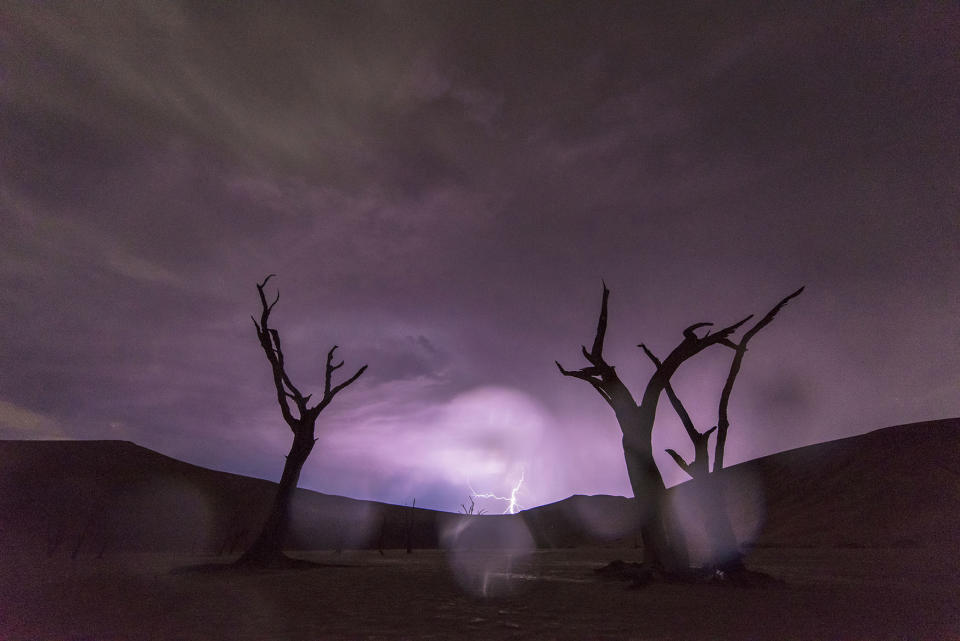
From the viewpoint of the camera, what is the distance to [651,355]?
49.0ft

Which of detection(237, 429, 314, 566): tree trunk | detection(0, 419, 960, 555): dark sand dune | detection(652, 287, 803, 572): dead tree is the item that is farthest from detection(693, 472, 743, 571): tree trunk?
detection(0, 419, 960, 555): dark sand dune

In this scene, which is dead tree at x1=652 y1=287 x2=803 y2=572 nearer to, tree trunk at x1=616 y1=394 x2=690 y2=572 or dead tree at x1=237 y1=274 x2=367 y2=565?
tree trunk at x1=616 y1=394 x2=690 y2=572

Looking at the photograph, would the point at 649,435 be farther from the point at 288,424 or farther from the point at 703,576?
the point at 288,424

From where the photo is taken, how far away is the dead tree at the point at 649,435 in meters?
13.2

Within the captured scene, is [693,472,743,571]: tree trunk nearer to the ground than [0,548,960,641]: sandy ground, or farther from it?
farther from it

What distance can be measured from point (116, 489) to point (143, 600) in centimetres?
5088

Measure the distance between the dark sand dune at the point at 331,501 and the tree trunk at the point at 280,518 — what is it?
47.9 feet

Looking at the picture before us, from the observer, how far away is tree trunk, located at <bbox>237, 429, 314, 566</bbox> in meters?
17.1

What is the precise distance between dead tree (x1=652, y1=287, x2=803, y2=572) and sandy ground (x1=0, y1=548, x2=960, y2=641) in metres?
1.28

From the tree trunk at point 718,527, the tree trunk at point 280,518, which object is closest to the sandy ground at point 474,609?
the tree trunk at point 718,527

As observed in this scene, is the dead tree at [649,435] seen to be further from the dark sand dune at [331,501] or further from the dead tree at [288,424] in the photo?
the dark sand dune at [331,501]

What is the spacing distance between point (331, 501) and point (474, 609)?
6780 cm

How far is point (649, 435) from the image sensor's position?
14.2m

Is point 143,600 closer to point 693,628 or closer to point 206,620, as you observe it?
point 206,620
